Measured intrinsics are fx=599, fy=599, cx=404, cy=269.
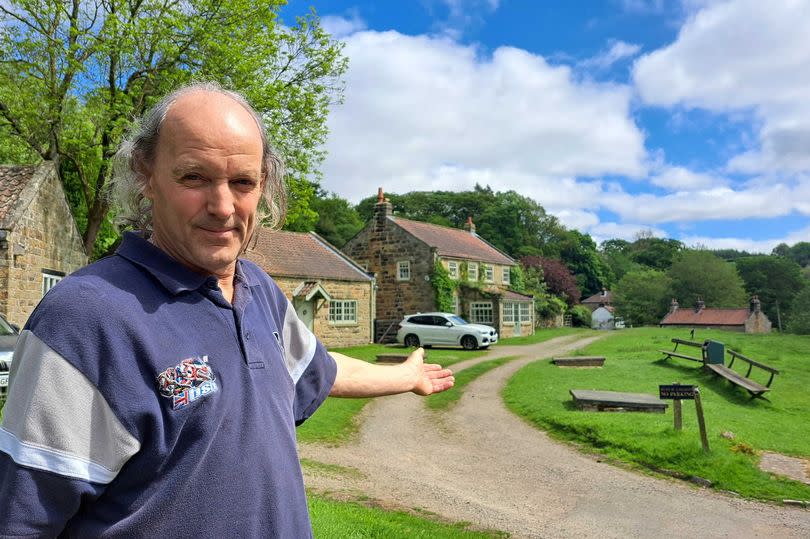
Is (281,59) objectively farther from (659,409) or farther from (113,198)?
(113,198)

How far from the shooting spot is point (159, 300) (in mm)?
1643

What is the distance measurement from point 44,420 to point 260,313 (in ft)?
2.37

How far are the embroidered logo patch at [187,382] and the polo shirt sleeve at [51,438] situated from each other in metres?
0.13

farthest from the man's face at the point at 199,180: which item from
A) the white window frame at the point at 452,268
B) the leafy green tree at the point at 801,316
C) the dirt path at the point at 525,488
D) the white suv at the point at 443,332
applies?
the leafy green tree at the point at 801,316

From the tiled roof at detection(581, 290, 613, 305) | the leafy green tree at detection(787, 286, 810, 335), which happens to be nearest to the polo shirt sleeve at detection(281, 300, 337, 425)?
the leafy green tree at detection(787, 286, 810, 335)

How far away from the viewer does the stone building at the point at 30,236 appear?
12.2 m

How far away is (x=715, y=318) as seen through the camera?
5366 centimetres

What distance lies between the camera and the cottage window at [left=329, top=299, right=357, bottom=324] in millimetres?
28219

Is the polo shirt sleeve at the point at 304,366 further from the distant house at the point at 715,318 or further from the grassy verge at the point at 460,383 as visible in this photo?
the distant house at the point at 715,318

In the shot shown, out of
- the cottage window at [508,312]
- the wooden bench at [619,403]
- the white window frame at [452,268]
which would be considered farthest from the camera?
the cottage window at [508,312]

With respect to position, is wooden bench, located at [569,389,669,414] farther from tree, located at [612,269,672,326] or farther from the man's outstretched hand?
tree, located at [612,269,672,326]

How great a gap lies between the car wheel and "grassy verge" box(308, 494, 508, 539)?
20041 millimetres

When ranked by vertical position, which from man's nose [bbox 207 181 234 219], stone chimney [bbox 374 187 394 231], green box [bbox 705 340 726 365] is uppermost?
stone chimney [bbox 374 187 394 231]

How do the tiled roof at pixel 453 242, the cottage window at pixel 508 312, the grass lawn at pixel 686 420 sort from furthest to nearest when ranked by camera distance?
1. the cottage window at pixel 508 312
2. the tiled roof at pixel 453 242
3. the grass lawn at pixel 686 420
